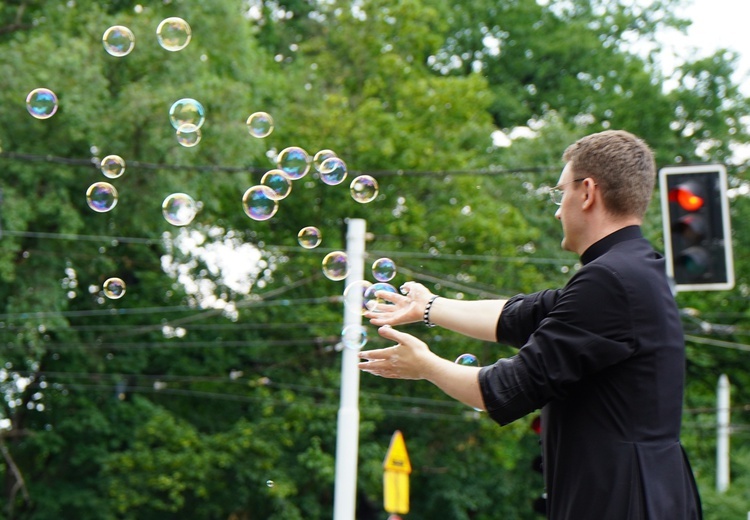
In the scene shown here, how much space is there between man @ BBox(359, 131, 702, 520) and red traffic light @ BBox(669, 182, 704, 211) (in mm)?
7005

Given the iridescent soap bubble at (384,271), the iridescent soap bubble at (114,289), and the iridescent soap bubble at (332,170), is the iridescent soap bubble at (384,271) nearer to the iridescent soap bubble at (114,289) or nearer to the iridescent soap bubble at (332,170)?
the iridescent soap bubble at (332,170)

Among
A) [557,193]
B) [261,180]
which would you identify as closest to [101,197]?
[261,180]

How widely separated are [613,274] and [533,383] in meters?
0.37

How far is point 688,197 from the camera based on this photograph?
1027 centimetres

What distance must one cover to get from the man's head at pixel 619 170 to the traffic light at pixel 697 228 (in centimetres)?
681

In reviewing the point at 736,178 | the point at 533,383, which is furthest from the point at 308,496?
the point at 533,383

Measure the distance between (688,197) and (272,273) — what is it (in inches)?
706

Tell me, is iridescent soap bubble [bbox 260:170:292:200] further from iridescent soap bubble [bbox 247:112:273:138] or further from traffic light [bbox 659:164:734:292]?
traffic light [bbox 659:164:734:292]

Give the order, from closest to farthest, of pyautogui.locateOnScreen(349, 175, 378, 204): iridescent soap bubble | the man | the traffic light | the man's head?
the man → the man's head → pyautogui.locateOnScreen(349, 175, 378, 204): iridescent soap bubble → the traffic light

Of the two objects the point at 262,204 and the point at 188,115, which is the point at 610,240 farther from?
the point at 188,115

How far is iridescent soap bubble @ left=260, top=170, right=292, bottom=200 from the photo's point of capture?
7863 millimetres

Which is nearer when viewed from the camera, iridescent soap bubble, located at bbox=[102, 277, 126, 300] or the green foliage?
iridescent soap bubble, located at bbox=[102, 277, 126, 300]

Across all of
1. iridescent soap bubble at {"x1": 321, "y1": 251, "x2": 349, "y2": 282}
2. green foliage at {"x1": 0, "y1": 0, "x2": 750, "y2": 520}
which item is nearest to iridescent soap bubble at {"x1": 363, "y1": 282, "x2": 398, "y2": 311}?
iridescent soap bubble at {"x1": 321, "y1": 251, "x2": 349, "y2": 282}

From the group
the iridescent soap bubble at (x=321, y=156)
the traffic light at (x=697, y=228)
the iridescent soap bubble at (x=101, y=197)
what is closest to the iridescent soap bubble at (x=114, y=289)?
the iridescent soap bubble at (x=101, y=197)
